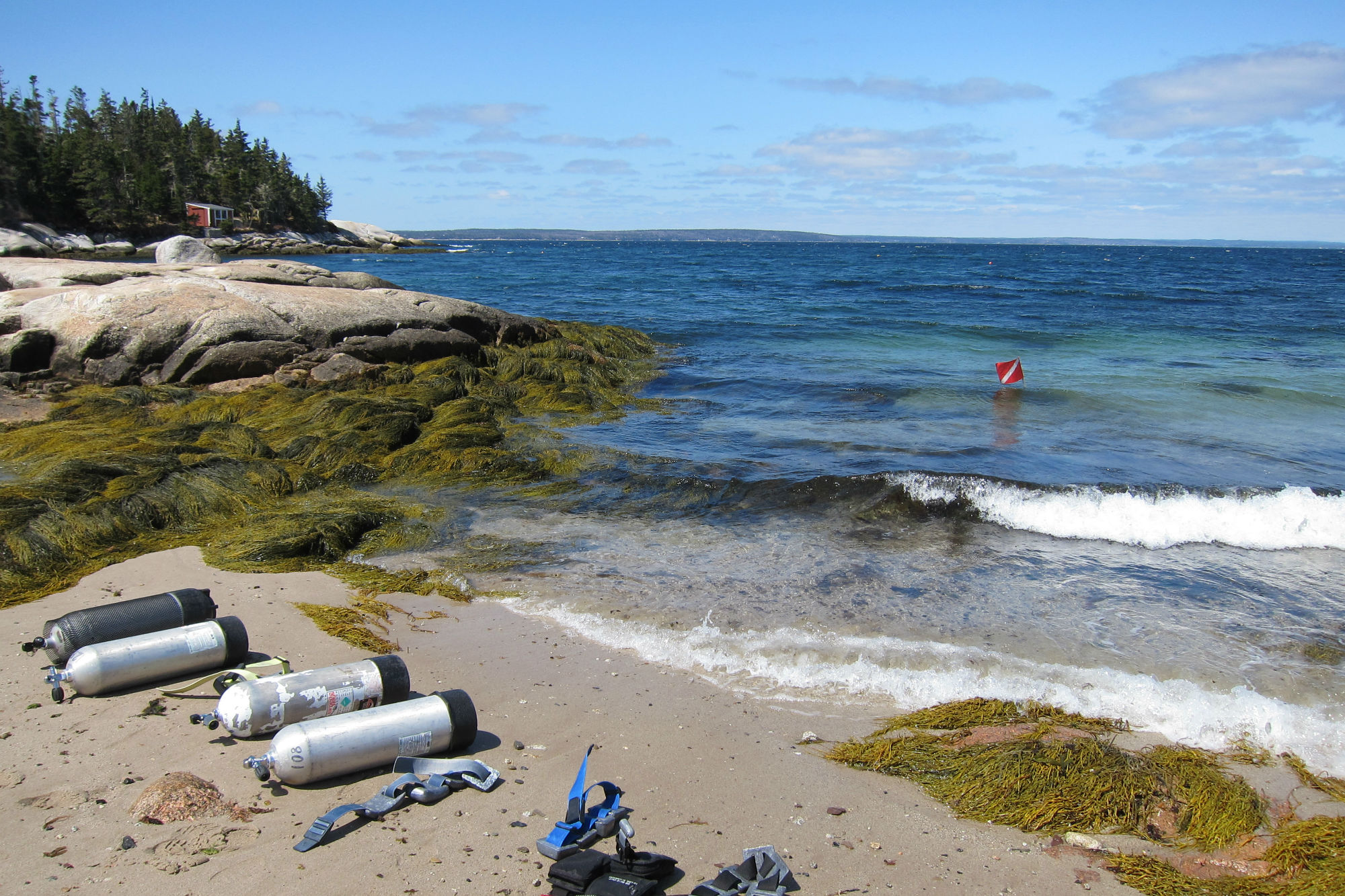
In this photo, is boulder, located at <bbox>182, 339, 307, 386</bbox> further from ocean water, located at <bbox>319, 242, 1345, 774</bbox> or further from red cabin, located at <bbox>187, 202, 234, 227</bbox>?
red cabin, located at <bbox>187, 202, 234, 227</bbox>

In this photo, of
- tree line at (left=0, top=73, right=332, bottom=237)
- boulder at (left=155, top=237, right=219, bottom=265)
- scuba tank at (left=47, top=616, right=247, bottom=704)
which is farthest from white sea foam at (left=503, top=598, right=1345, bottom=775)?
tree line at (left=0, top=73, right=332, bottom=237)

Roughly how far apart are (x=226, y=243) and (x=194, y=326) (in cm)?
6343

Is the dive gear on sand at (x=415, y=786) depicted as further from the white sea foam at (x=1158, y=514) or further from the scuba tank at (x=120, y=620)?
the white sea foam at (x=1158, y=514)

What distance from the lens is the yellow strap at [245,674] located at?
14.2 feet

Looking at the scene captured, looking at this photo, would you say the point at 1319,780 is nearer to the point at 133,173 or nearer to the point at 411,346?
the point at 411,346

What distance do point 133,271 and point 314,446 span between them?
805 centimetres

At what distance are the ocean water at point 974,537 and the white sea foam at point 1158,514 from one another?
3 centimetres

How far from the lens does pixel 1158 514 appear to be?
322 inches

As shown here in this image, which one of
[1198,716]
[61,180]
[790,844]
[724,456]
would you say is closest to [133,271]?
[724,456]

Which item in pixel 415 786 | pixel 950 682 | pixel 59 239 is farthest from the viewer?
pixel 59 239

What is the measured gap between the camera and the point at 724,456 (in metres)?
10.1

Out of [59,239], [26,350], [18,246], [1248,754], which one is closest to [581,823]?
[1248,754]

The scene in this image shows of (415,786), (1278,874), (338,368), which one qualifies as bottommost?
(1278,874)

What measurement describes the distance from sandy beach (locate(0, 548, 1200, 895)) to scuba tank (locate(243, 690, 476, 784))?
9 centimetres
